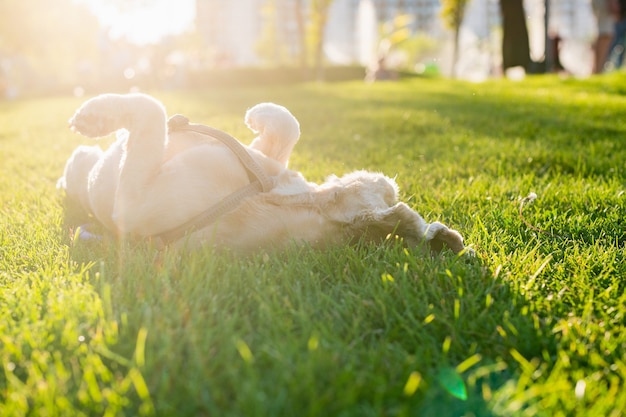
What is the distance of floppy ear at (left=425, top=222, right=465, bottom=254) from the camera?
6.87 feet

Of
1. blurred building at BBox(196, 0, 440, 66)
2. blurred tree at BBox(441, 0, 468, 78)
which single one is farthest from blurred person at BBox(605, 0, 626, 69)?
blurred building at BBox(196, 0, 440, 66)

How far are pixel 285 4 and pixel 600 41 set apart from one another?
2463 inches

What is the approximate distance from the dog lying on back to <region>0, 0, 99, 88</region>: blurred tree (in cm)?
3047

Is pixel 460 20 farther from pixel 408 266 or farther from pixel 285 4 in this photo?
pixel 285 4

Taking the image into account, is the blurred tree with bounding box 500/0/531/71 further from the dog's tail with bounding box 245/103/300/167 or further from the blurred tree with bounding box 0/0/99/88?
the blurred tree with bounding box 0/0/99/88

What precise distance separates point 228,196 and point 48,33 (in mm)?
38923

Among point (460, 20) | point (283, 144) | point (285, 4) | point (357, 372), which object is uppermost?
point (285, 4)

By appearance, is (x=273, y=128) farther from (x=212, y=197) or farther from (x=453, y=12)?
(x=453, y=12)

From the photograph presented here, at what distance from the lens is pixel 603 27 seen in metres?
13.1

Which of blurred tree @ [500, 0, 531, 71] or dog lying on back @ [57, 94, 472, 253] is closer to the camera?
dog lying on back @ [57, 94, 472, 253]

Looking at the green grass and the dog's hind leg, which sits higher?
the dog's hind leg

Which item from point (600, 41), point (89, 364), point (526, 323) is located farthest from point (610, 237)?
point (600, 41)

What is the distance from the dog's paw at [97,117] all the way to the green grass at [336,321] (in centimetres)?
42

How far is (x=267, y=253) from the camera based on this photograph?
212 cm
